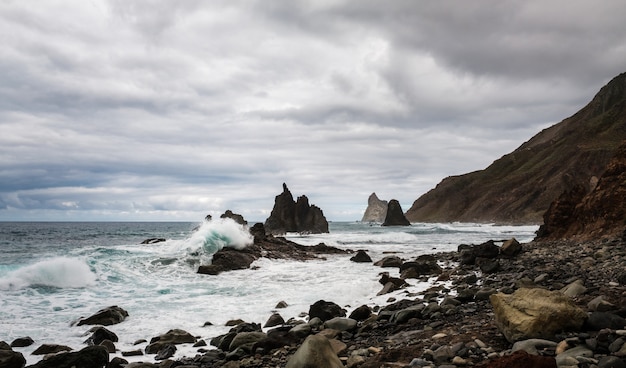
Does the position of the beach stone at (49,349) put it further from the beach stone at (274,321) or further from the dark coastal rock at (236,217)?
the dark coastal rock at (236,217)

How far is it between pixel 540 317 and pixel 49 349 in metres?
10.2

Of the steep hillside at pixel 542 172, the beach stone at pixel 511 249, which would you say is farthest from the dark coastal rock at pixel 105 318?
the steep hillside at pixel 542 172

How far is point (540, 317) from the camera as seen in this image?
5.95 meters

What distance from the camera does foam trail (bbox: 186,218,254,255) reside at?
26672 millimetres

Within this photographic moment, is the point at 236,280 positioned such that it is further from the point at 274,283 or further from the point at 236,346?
the point at 236,346

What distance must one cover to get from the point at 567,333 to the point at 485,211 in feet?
418

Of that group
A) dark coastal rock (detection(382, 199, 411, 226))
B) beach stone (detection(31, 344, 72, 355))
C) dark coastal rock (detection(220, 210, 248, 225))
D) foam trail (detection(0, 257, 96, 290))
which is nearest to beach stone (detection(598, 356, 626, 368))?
beach stone (detection(31, 344, 72, 355))

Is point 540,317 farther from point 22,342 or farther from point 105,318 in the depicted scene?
point 22,342

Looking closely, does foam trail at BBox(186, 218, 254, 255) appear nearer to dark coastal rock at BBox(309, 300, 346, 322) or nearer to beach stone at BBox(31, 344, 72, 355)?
dark coastal rock at BBox(309, 300, 346, 322)

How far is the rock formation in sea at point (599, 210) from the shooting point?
19.3m

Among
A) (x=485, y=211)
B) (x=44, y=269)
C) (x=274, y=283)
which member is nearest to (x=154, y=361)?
(x=274, y=283)

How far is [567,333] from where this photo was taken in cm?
583

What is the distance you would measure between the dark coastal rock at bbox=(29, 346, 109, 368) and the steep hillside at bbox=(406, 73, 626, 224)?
303ft

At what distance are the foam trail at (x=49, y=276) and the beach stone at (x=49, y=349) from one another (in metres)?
8.36
